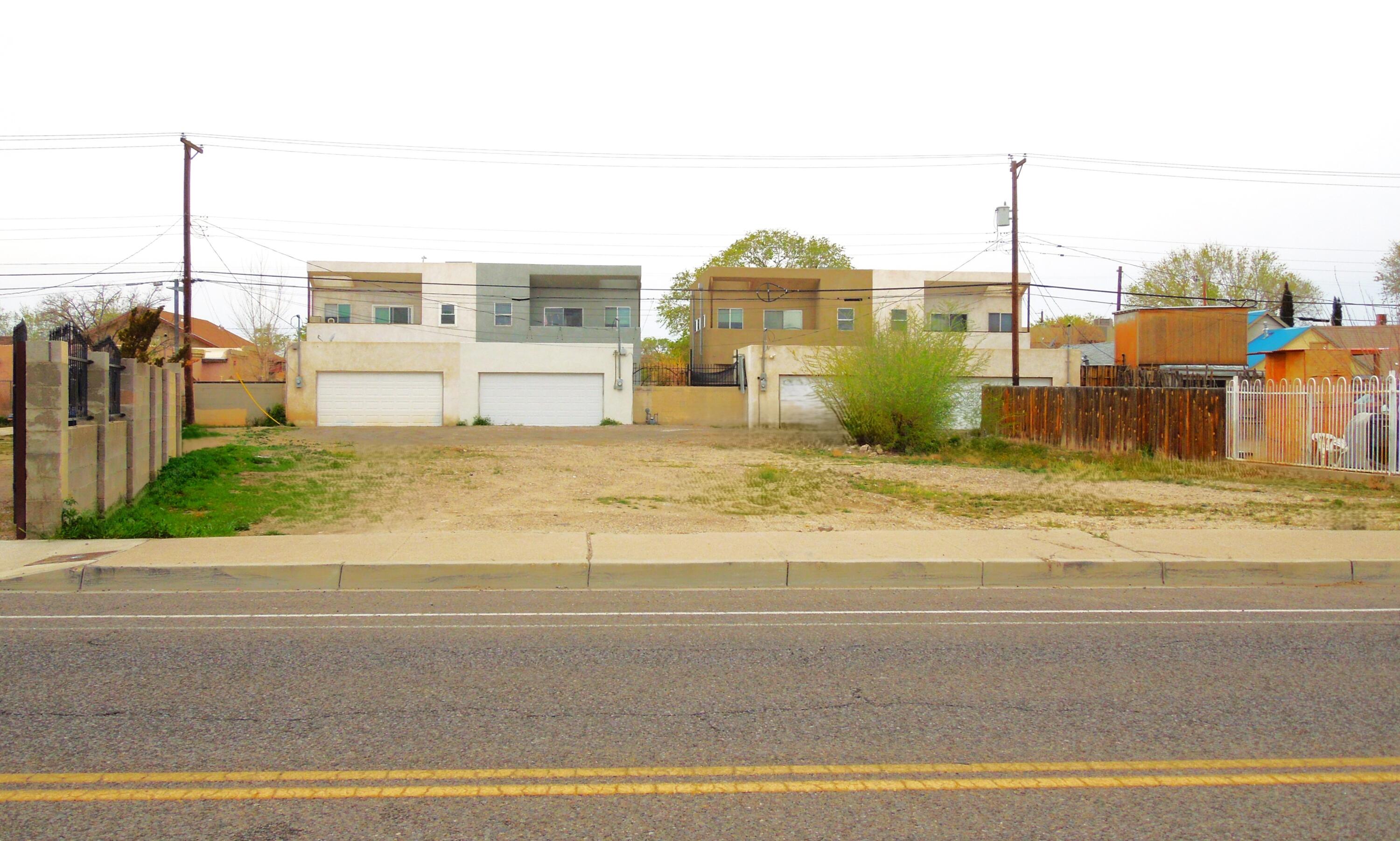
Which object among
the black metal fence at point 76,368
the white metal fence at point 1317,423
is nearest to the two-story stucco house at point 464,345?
the white metal fence at point 1317,423

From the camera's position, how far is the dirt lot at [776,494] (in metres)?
12.7

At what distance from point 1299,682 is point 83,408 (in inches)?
485

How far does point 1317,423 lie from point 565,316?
33.3 metres

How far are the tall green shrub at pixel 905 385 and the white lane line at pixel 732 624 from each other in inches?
771

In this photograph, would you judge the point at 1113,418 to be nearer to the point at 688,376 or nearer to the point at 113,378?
the point at 113,378

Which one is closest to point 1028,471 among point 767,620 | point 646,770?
point 767,620

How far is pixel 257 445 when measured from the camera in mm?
25500

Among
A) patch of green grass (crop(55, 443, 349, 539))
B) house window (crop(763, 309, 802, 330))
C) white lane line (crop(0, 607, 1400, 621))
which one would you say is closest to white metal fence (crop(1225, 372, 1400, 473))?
white lane line (crop(0, 607, 1400, 621))

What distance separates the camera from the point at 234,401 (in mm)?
41125

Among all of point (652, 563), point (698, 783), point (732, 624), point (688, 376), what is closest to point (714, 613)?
point (732, 624)

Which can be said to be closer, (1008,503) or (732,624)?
(732,624)

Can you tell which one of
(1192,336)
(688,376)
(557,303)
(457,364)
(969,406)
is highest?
(557,303)

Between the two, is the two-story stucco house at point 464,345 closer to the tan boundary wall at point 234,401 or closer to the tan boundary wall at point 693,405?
the tan boundary wall at point 693,405

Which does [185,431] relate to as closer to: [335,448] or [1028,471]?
[335,448]
